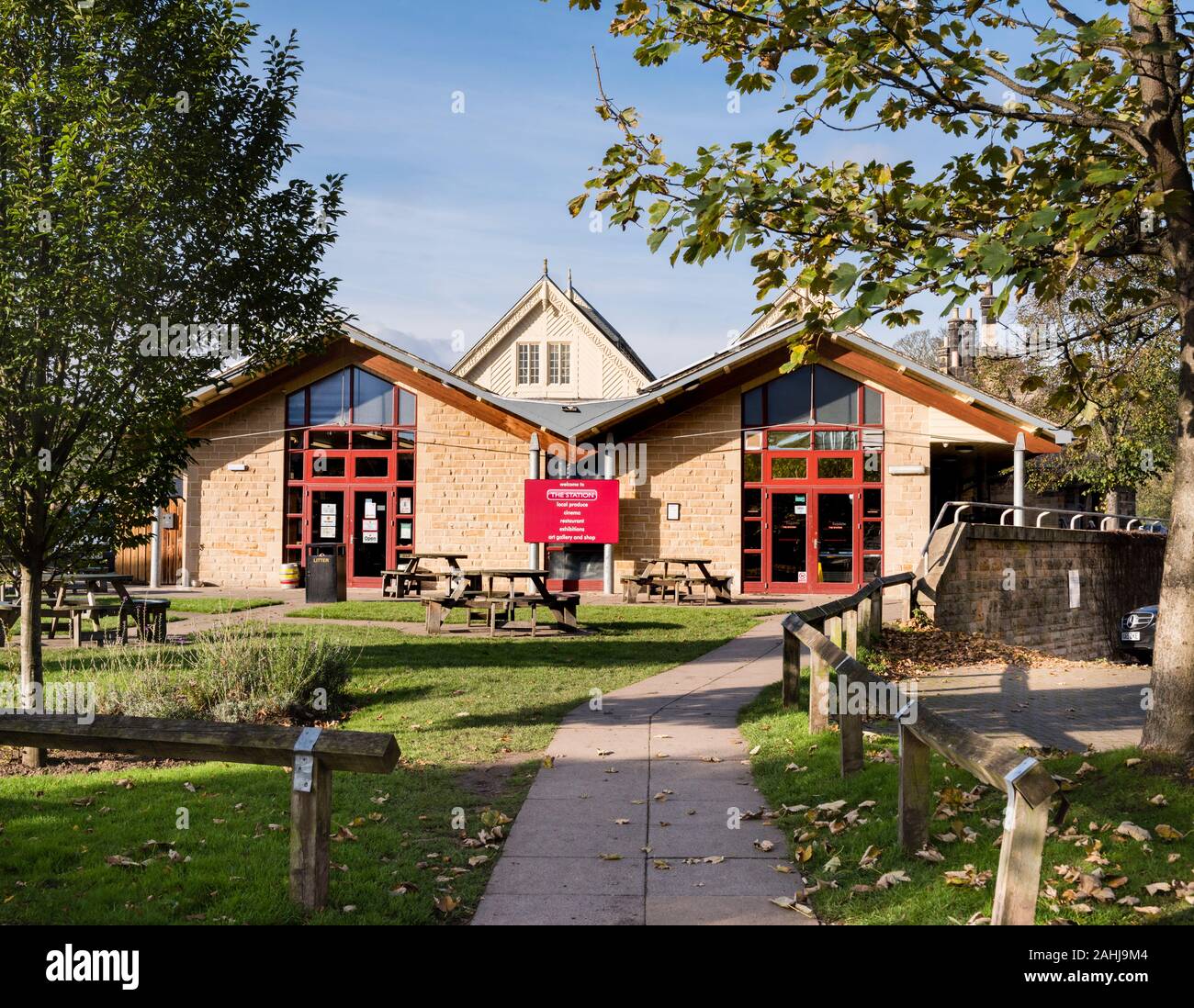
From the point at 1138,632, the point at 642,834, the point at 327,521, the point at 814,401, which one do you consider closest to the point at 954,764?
the point at 642,834

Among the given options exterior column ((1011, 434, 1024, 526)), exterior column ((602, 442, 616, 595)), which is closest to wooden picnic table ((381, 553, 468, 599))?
exterior column ((602, 442, 616, 595))

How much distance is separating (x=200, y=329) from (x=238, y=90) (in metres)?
2.27

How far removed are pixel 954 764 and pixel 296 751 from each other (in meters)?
2.87

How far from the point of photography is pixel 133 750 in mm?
5402

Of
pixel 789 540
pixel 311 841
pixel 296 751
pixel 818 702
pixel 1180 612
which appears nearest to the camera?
pixel 296 751

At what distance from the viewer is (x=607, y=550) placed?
2491 cm

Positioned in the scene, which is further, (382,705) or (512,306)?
(512,306)

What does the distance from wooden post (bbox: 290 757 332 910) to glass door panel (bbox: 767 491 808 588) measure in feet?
69.0

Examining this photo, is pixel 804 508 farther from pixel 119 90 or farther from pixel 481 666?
pixel 119 90

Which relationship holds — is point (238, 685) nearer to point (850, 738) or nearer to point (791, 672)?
point (791, 672)

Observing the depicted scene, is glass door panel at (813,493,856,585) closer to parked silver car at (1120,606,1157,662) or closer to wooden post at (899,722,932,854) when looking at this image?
parked silver car at (1120,606,1157,662)

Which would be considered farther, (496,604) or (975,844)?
(496,604)

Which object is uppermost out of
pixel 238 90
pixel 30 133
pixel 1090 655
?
pixel 238 90

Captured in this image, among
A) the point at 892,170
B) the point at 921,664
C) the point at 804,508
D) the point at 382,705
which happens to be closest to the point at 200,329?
the point at 382,705
